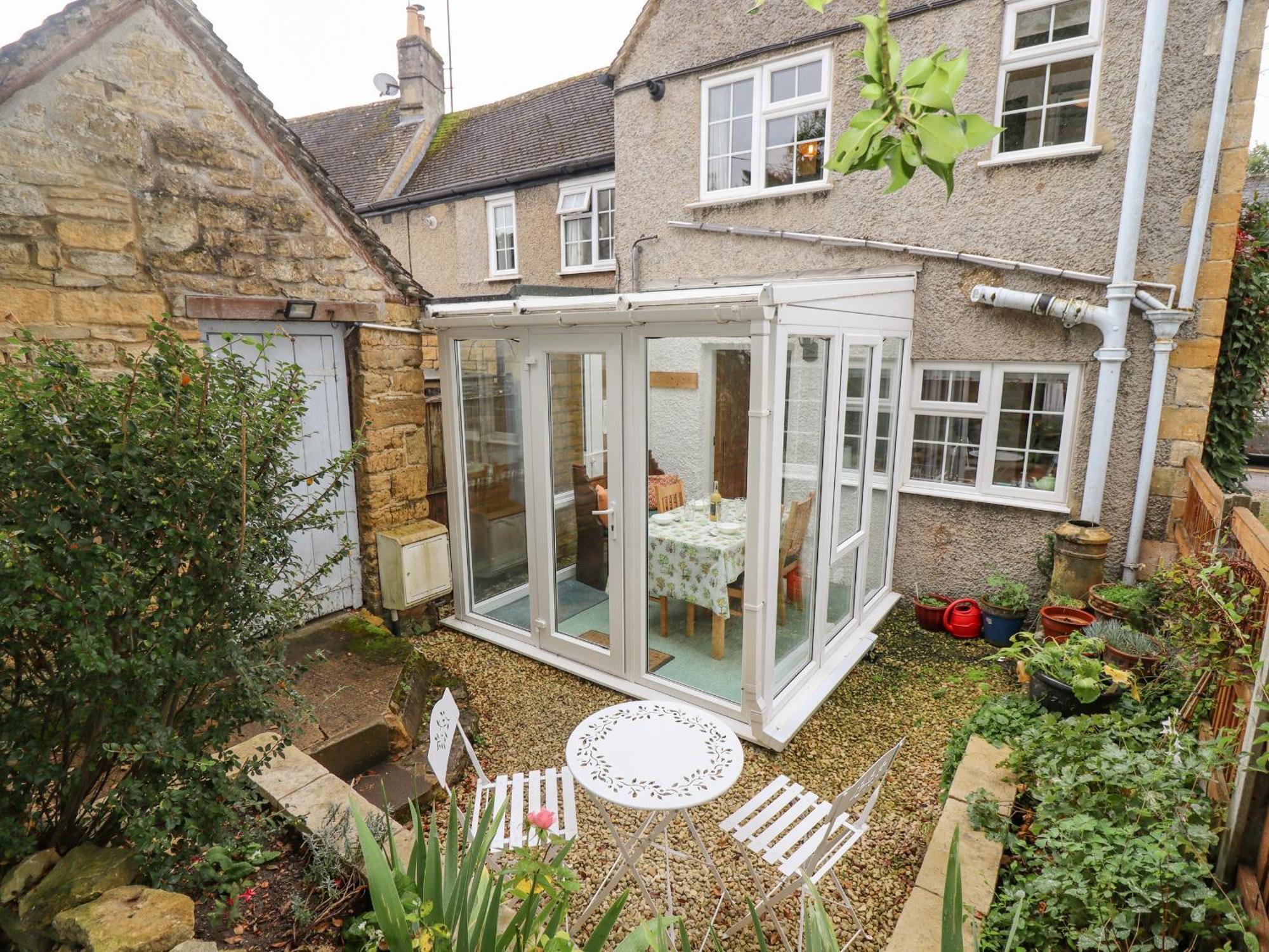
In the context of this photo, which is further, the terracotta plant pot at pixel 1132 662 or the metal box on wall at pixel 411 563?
the metal box on wall at pixel 411 563

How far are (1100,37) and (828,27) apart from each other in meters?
2.27

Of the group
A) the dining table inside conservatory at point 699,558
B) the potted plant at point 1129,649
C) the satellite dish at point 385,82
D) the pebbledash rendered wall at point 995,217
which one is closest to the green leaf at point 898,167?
the dining table inside conservatory at point 699,558

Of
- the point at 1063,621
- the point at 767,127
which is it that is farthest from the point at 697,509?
the point at 767,127

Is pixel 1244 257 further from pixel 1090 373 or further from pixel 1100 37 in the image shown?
pixel 1100 37

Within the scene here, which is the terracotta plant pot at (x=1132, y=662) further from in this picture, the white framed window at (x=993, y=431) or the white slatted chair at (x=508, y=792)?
the white slatted chair at (x=508, y=792)

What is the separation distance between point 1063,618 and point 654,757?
3959mm

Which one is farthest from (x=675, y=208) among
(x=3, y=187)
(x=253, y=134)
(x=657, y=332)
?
(x=3, y=187)

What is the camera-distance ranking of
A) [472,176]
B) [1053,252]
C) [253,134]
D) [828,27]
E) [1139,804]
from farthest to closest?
1. [472,176]
2. [828,27]
3. [1053,252]
4. [253,134]
5. [1139,804]

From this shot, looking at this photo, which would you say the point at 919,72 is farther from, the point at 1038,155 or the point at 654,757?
the point at 1038,155

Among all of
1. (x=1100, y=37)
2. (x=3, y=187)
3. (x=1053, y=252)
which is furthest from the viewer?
(x=1053, y=252)

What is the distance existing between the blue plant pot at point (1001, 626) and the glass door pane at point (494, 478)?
164 inches

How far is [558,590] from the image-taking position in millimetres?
5602

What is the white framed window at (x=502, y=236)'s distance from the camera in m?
11.9

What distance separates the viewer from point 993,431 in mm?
6160
